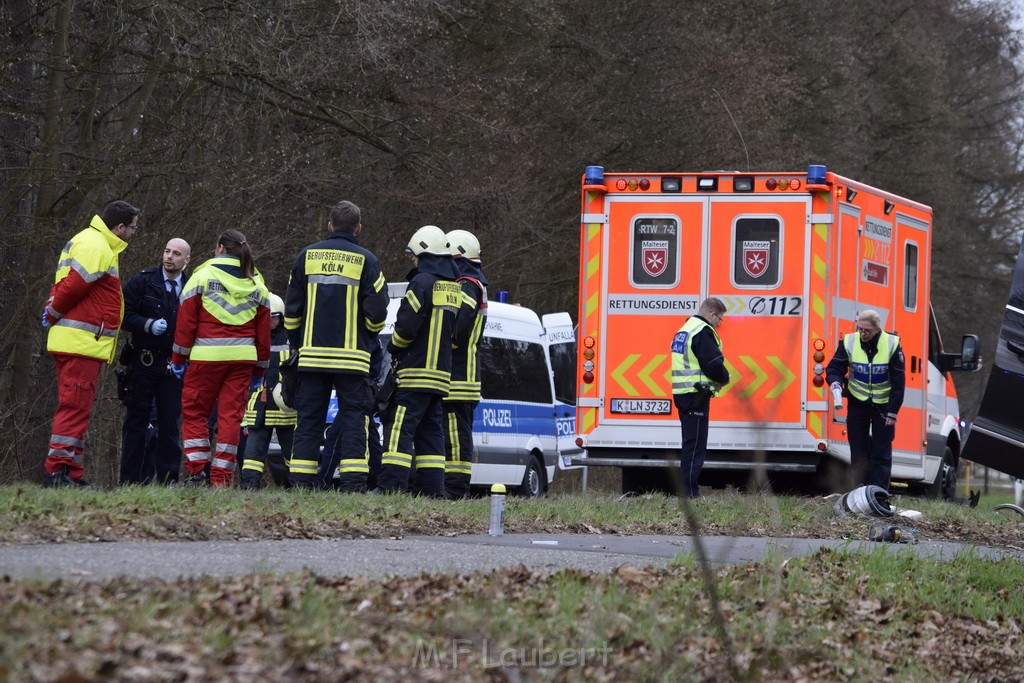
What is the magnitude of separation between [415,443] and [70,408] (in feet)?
8.17

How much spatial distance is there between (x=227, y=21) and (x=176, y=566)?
9742 millimetres

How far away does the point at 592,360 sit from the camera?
1438cm

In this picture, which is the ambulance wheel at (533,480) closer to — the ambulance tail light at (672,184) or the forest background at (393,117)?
the forest background at (393,117)

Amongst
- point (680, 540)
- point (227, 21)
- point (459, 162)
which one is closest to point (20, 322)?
point (227, 21)

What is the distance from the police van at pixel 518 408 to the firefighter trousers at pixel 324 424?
4.37 m

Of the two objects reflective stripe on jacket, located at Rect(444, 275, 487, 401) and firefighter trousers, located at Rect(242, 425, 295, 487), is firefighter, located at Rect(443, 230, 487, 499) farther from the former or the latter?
firefighter trousers, located at Rect(242, 425, 295, 487)

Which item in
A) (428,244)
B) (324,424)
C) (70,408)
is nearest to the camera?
(70,408)

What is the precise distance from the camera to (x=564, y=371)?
19.1 meters

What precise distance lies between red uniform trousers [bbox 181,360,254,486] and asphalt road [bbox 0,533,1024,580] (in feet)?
8.67

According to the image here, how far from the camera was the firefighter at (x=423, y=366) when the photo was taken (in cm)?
1136

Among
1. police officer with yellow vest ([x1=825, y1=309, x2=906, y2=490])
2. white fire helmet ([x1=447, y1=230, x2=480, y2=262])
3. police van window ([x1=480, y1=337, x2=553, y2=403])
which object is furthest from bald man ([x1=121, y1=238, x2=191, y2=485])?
police officer with yellow vest ([x1=825, y1=309, x2=906, y2=490])

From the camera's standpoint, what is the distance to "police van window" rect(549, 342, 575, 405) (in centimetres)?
1864

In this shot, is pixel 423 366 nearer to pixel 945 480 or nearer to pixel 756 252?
pixel 756 252

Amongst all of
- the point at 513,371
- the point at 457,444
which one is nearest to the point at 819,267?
the point at 457,444
